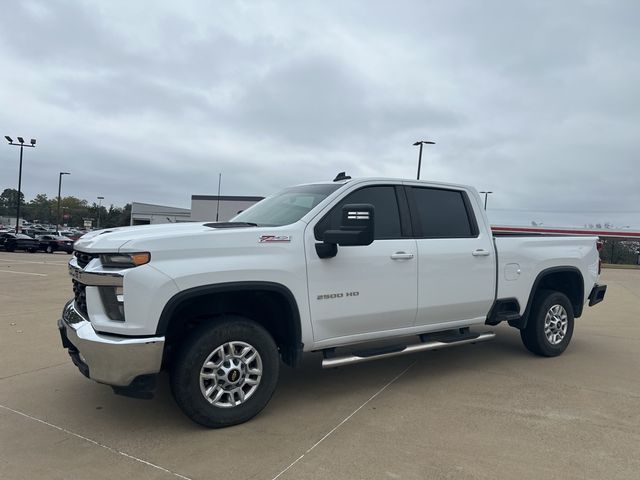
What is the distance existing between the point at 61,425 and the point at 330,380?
7.78 feet

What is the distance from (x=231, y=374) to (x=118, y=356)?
807 mm

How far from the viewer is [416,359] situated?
5.77 meters

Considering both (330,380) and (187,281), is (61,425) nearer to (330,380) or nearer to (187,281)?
(187,281)

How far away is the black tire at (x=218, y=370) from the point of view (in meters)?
Result: 3.54

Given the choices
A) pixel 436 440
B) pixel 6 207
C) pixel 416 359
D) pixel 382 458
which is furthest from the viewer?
pixel 6 207

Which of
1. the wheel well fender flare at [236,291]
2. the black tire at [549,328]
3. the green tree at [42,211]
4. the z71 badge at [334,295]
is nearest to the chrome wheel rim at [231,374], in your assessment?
the wheel well fender flare at [236,291]

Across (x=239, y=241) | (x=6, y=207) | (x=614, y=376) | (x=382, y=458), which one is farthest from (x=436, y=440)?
(x=6, y=207)

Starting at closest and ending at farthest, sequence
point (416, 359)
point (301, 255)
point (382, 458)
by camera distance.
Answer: point (382, 458) → point (301, 255) → point (416, 359)

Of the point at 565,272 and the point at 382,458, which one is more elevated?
the point at 565,272

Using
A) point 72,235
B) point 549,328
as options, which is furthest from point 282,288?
point 72,235

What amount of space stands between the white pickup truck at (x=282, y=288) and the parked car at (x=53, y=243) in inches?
1166

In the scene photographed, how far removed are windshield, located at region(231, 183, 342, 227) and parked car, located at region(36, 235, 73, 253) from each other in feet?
95.6

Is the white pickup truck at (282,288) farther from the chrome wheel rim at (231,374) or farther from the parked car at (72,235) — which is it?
the parked car at (72,235)

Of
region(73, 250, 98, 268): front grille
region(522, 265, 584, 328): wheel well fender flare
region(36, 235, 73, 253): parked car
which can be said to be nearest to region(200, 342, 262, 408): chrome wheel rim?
region(73, 250, 98, 268): front grille
